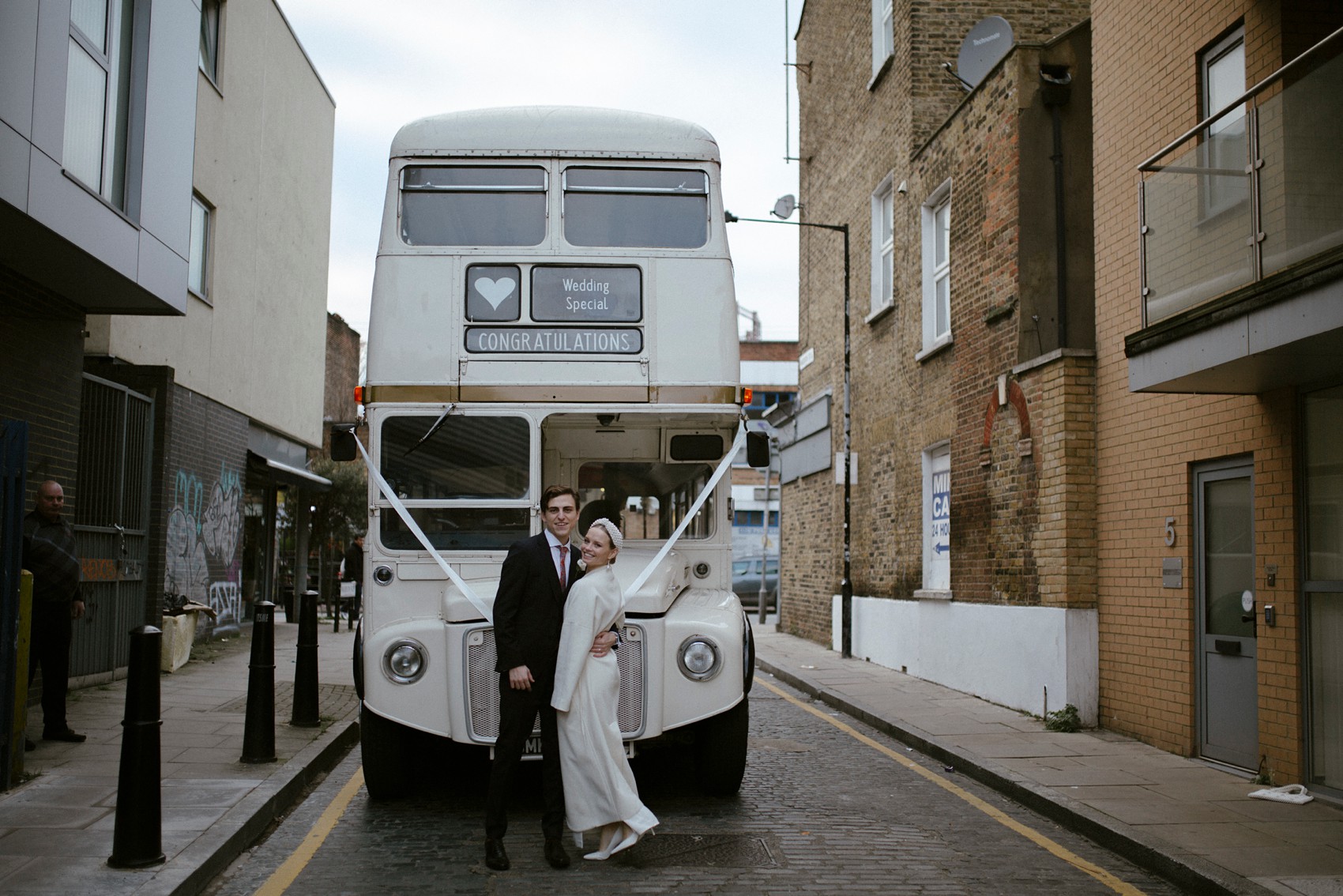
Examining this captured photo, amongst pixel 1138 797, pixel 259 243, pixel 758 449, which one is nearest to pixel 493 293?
pixel 758 449

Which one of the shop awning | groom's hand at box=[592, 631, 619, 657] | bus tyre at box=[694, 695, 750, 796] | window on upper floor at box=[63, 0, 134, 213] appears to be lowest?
bus tyre at box=[694, 695, 750, 796]

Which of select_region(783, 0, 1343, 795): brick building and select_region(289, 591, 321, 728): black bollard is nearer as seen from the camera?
select_region(783, 0, 1343, 795): brick building

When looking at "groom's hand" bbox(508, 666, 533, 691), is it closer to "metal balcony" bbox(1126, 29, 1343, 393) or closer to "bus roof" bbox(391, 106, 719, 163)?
"bus roof" bbox(391, 106, 719, 163)

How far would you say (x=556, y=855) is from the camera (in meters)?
6.29

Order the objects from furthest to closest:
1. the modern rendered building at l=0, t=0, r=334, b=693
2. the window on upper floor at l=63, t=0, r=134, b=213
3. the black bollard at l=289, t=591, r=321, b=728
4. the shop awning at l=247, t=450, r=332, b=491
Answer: the shop awning at l=247, t=450, r=332, b=491, the black bollard at l=289, t=591, r=321, b=728, the window on upper floor at l=63, t=0, r=134, b=213, the modern rendered building at l=0, t=0, r=334, b=693

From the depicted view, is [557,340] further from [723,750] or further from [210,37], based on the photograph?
[210,37]

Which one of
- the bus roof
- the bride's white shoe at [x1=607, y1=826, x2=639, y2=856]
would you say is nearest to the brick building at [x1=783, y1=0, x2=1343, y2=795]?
the bus roof

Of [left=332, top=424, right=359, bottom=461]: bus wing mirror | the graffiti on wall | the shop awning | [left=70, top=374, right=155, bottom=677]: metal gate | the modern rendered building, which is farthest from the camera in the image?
the shop awning

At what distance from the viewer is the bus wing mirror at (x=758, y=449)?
810 cm

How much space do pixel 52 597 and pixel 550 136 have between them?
474cm

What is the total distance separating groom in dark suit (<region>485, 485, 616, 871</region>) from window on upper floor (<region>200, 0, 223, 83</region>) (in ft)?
43.3

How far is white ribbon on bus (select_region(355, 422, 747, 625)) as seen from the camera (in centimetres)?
727

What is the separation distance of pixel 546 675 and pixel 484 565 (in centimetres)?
163

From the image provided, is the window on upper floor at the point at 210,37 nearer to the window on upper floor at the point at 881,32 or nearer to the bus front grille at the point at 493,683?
the window on upper floor at the point at 881,32
